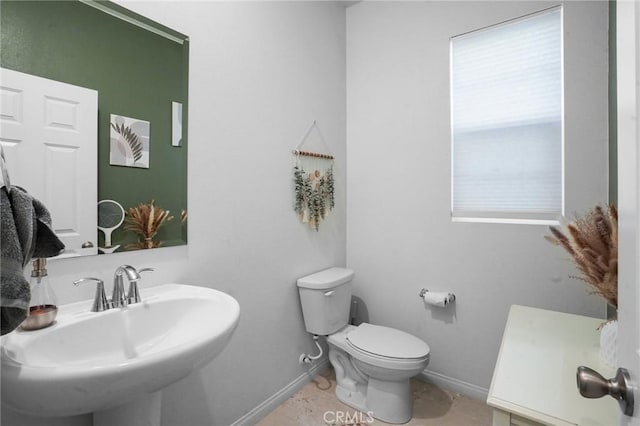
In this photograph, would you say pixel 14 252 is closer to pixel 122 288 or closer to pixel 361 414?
pixel 122 288

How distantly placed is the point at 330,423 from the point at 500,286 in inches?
47.9

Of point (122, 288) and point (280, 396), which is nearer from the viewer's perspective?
point (122, 288)

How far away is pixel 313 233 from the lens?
6.70 feet

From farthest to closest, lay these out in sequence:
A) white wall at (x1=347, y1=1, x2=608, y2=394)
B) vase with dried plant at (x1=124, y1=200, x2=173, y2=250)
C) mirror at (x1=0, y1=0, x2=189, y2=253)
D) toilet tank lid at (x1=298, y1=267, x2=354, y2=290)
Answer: toilet tank lid at (x1=298, y1=267, x2=354, y2=290), white wall at (x1=347, y1=1, x2=608, y2=394), vase with dried plant at (x1=124, y1=200, x2=173, y2=250), mirror at (x1=0, y1=0, x2=189, y2=253)

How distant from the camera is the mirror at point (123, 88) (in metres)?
0.94

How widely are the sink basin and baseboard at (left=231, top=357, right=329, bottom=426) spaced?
823mm

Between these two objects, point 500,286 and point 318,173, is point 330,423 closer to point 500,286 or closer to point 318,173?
point 500,286

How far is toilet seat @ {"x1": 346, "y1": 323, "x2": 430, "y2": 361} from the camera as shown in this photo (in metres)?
1.59

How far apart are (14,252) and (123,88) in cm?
76

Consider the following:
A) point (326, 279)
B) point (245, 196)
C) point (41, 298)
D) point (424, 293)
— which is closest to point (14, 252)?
point (41, 298)

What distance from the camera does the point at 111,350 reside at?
95cm

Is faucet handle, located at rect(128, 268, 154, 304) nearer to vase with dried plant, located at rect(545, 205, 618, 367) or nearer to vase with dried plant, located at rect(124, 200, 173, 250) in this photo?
vase with dried plant, located at rect(124, 200, 173, 250)

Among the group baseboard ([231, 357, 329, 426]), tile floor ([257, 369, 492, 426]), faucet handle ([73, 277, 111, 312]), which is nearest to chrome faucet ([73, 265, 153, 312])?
faucet handle ([73, 277, 111, 312])

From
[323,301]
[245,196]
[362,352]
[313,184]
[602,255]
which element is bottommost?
[362,352]
